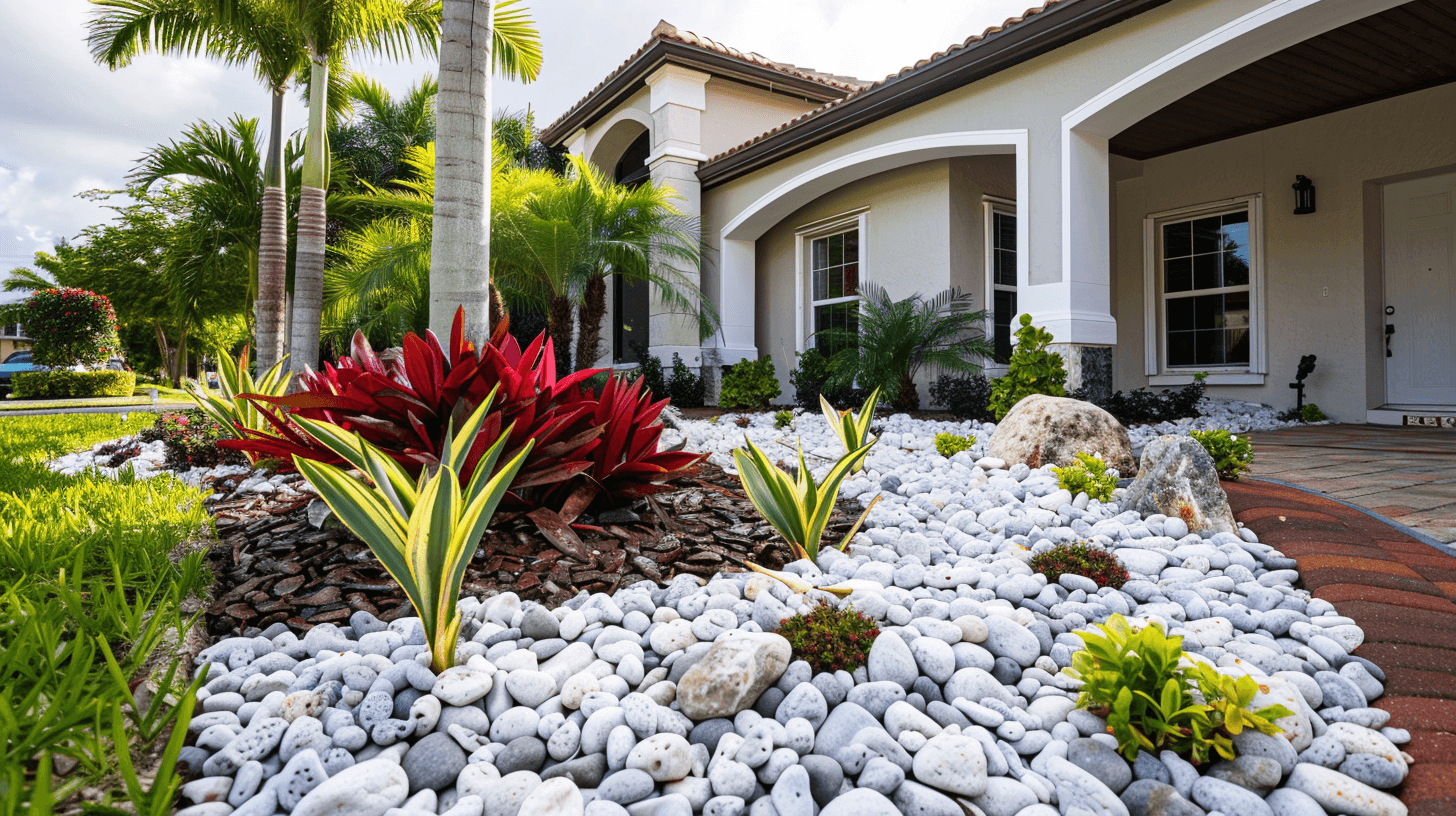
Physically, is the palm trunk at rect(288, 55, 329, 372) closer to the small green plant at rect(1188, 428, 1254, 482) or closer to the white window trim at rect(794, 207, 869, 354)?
the white window trim at rect(794, 207, 869, 354)

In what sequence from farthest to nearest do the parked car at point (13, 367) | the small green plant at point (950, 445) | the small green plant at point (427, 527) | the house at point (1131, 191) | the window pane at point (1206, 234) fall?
1. the parked car at point (13, 367)
2. the window pane at point (1206, 234)
3. the house at point (1131, 191)
4. the small green plant at point (950, 445)
5. the small green plant at point (427, 527)

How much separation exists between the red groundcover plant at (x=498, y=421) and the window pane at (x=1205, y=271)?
23.9 ft

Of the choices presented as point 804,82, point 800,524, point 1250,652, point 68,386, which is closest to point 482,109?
point 800,524

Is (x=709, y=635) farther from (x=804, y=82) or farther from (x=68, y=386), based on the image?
(x=68, y=386)

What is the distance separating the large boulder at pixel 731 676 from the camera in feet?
4.39

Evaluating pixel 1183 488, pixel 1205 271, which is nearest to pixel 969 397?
pixel 1205 271

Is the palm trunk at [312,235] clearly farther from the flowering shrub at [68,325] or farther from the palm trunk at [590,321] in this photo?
the flowering shrub at [68,325]

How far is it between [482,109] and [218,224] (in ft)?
27.6

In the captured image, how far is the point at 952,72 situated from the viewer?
595 cm

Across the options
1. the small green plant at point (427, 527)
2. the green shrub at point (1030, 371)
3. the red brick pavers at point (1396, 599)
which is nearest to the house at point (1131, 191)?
the green shrub at point (1030, 371)

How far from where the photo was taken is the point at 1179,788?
1.19 meters

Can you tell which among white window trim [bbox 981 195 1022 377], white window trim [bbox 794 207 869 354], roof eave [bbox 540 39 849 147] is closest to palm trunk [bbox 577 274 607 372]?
white window trim [bbox 794 207 869 354]

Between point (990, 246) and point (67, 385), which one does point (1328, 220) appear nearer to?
point (990, 246)

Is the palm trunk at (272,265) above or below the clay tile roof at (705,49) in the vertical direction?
below
